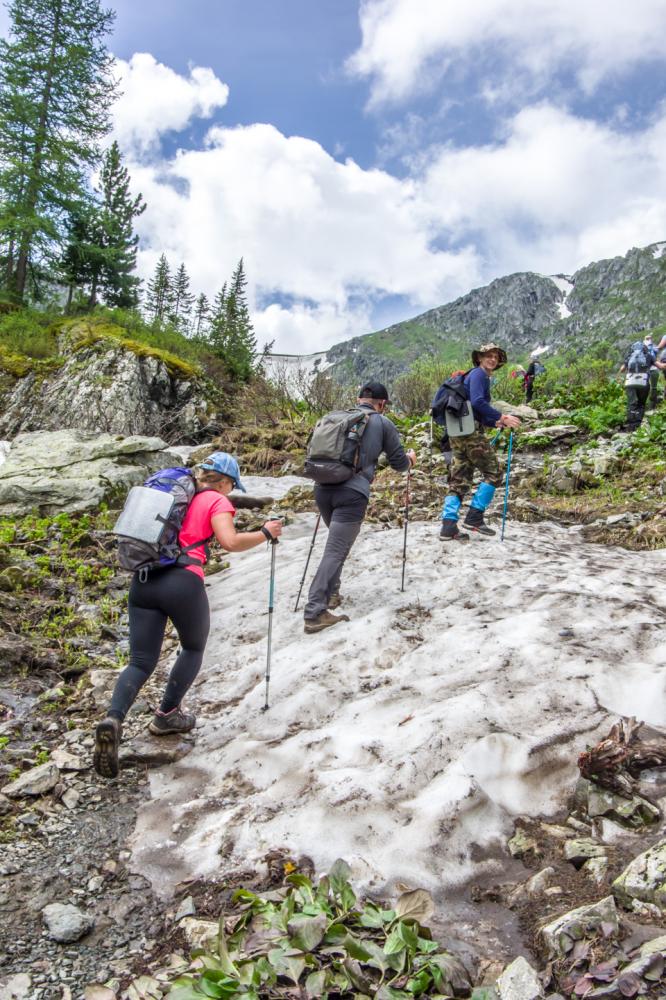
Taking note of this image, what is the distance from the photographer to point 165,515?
158 inches

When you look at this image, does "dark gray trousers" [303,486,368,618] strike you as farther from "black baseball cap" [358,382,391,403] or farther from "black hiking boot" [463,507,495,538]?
"black hiking boot" [463,507,495,538]

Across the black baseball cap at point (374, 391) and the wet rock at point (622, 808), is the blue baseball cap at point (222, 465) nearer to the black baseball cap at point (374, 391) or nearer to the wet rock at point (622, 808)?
the black baseball cap at point (374, 391)

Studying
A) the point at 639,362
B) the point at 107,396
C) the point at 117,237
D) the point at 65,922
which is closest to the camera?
the point at 65,922

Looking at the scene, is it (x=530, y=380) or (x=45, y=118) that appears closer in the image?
(x=530, y=380)

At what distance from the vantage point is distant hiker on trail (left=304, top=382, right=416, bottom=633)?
19.1 ft

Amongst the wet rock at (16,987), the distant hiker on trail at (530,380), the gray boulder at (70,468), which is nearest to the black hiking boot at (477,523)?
the gray boulder at (70,468)

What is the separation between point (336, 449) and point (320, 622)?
1729 millimetres

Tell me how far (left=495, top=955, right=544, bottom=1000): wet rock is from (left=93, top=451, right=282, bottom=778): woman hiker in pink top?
8.78ft

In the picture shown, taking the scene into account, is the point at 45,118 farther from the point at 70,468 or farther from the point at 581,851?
the point at 581,851

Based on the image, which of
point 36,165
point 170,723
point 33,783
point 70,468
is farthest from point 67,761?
point 36,165

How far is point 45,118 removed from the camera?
2694 cm

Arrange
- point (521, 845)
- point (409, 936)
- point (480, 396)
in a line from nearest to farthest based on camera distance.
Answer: point (409, 936) < point (521, 845) < point (480, 396)

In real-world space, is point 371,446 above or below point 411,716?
above

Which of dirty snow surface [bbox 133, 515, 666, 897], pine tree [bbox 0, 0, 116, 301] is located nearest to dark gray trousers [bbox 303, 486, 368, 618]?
dirty snow surface [bbox 133, 515, 666, 897]
